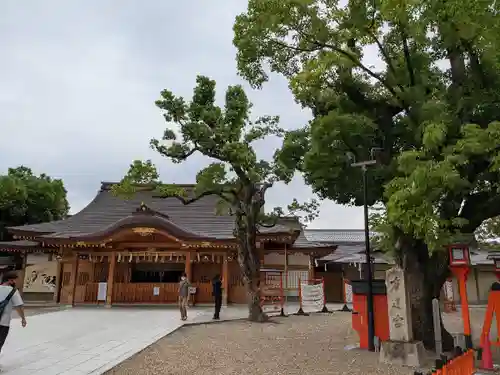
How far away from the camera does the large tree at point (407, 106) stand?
21.5ft

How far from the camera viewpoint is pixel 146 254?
57.5 feet

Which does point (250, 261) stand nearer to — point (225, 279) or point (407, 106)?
point (225, 279)

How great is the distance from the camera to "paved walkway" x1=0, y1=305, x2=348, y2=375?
22.3 feet

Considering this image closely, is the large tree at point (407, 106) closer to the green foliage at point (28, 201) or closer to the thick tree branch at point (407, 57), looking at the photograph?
the thick tree branch at point (407, 57)

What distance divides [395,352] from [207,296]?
38.0ft

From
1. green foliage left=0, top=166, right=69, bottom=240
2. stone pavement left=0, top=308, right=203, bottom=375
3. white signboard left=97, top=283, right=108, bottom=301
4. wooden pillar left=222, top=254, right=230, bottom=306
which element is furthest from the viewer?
green foliage left=0, top=166, right=69, bottom=240

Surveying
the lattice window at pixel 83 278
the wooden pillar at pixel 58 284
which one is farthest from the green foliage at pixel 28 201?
the lattice window at pixel 83 278

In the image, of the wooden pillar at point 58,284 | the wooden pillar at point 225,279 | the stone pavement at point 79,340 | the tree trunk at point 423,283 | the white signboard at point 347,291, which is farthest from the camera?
the wooden pillar at point 58,284

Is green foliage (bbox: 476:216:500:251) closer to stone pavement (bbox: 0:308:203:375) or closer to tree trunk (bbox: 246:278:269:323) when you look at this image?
tree trunk (bbox: 246:278:269:323)

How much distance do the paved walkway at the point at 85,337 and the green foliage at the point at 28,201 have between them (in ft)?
36.9

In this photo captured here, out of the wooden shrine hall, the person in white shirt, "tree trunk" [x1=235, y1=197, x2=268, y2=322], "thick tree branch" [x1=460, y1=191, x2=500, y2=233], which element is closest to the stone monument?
"thick tree branch" [x1=460, y1=191, x2=500, y2=233]

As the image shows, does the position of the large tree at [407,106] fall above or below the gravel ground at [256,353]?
Result: above

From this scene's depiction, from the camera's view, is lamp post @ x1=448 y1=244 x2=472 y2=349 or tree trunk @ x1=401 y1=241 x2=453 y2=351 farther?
tree trunk @ x1=401 y1=241 x2=453 y2=351

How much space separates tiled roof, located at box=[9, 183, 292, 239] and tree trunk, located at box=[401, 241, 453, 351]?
8804 mm
